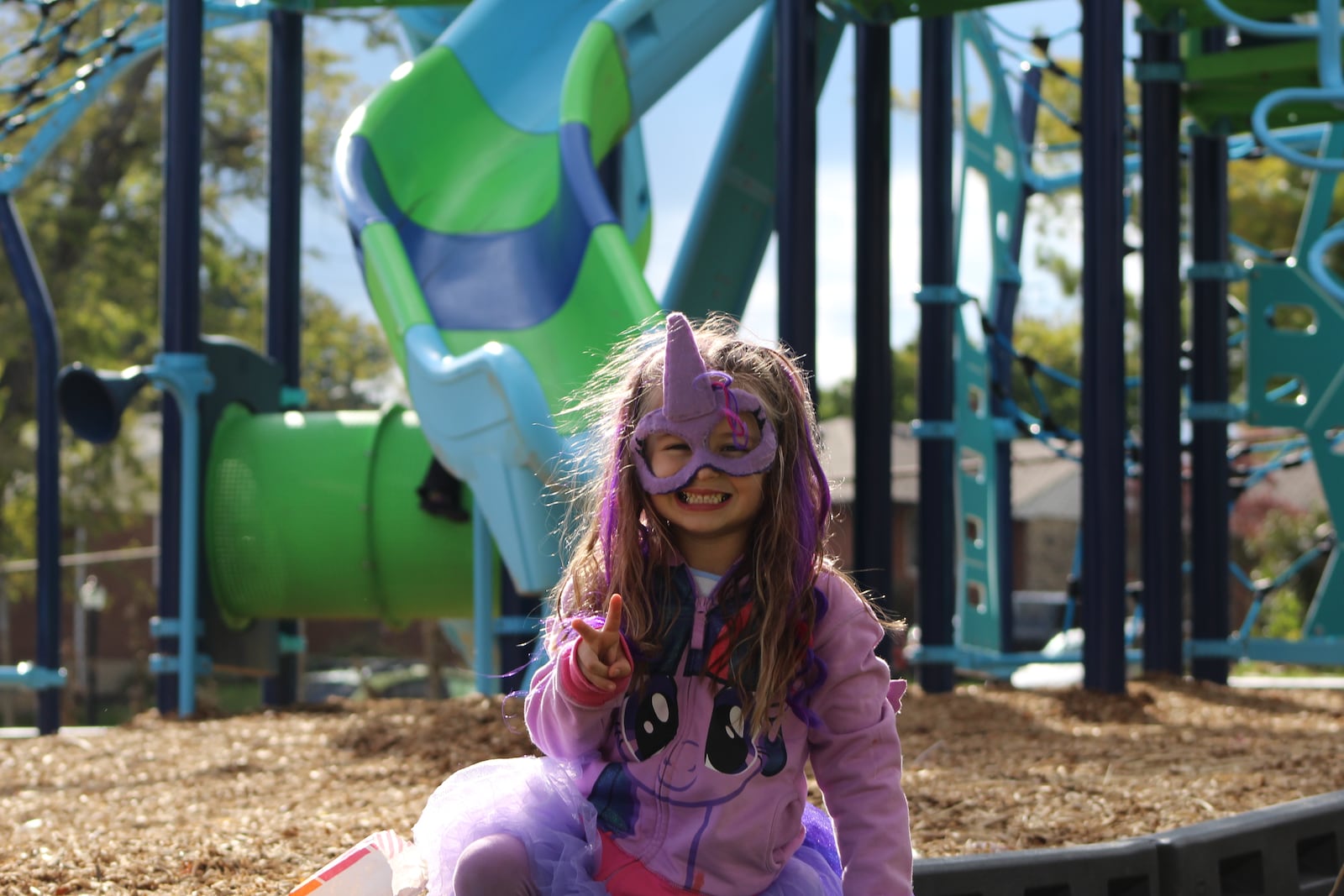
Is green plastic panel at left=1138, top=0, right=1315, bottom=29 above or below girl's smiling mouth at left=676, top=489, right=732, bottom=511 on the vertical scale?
above

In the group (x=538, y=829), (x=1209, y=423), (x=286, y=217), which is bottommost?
(x=538, y=829)

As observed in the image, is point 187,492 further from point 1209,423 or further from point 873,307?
point 1209,423

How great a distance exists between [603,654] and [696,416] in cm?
37

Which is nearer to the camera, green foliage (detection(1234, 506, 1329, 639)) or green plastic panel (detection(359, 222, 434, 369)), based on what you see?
green plastic panel (detection(359, 222, 434, 369))

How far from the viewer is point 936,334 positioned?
8250mm

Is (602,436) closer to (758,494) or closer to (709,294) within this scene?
(758,494)

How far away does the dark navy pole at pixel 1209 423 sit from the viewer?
840cm

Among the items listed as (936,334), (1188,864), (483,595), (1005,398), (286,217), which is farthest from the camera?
(1005,398)

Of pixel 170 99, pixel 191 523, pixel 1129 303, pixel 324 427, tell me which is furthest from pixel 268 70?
pixel 1129 303

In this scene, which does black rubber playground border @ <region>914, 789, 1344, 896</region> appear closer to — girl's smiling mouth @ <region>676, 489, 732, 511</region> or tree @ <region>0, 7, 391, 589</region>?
girl's smiling mouth @ <region>676, 489, 732, 511</region>

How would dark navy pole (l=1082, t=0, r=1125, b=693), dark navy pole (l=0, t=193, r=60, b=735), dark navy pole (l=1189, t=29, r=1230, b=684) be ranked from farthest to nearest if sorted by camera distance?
dark navy pole (l=1189, t=29, r=1230, b=684), dark navy pole (l=0, t=193, r=60, b=735), dark navy pole (l=1082, t=0, r=1125, b=693)

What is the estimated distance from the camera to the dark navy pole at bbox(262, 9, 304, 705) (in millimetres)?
8852

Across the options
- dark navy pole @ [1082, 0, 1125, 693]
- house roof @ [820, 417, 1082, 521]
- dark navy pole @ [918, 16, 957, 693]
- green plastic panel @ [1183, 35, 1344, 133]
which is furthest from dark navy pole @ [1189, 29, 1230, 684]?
house roof @ [820, 417, 1082, 521]

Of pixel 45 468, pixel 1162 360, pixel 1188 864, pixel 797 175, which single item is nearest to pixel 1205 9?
pixel 1162 360
